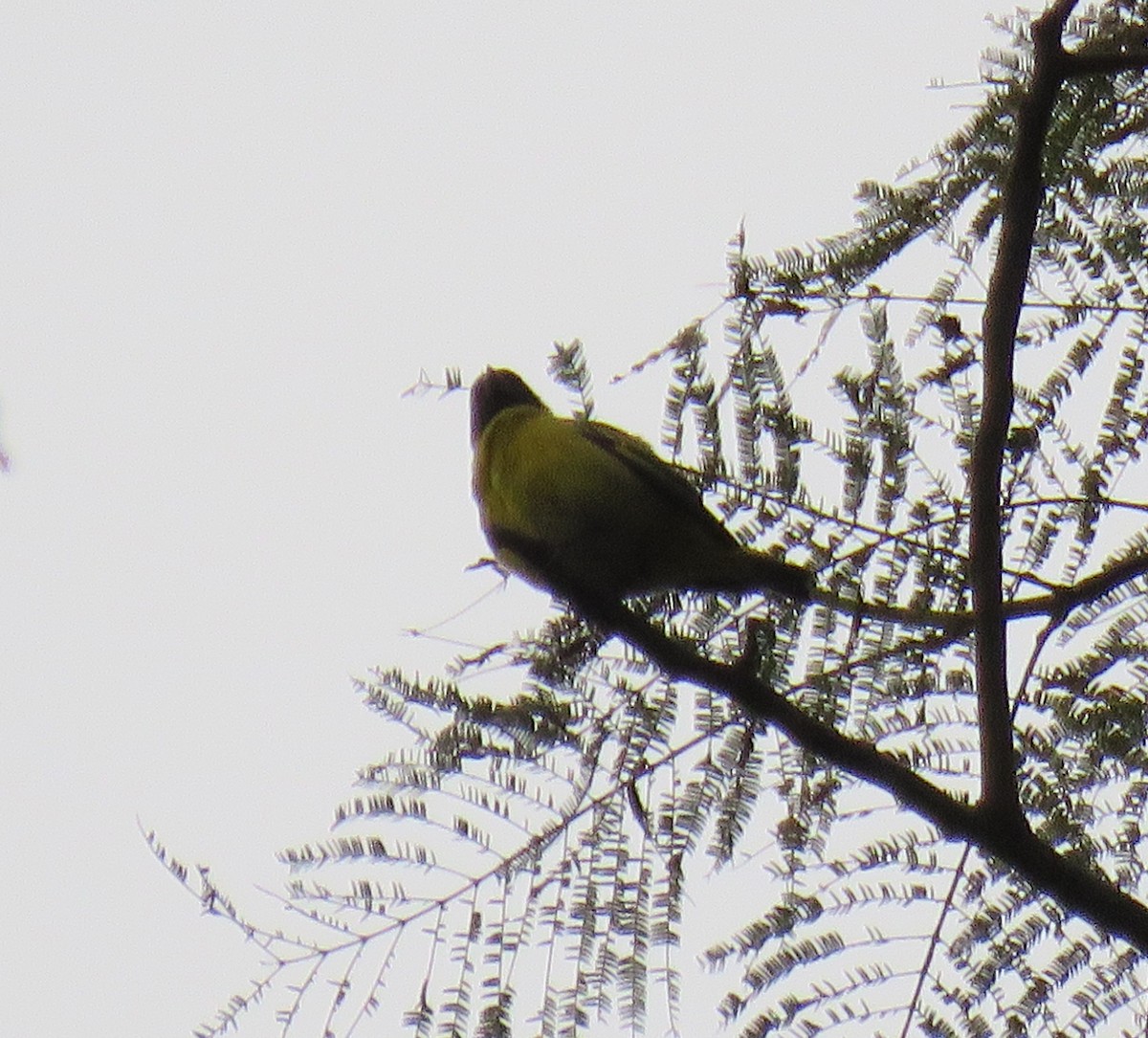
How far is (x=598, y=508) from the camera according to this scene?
12.6 feet

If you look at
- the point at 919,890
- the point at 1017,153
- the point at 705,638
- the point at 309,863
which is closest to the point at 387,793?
the point at 309,863

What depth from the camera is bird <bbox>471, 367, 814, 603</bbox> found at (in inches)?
128

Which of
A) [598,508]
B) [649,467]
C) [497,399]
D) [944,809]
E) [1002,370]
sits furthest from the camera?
[497,399]

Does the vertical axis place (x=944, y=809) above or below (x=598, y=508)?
below

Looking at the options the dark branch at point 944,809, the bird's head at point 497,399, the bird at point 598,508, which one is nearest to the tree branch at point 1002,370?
the dark branch at point 944,809

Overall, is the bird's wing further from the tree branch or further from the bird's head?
the tree branch

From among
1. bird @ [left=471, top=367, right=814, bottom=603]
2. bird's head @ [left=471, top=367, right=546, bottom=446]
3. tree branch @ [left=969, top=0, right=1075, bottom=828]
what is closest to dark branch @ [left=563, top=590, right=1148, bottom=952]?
tree branch @ [left=969, top=0, right=1075, bottom=828]

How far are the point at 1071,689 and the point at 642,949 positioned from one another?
0.87m

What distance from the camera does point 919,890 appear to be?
105 inches

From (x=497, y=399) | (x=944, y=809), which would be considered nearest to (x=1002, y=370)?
(x=944, y=809)

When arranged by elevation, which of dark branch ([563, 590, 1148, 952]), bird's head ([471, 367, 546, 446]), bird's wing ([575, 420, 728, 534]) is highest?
bird's head ([471, 367, 546, 446])

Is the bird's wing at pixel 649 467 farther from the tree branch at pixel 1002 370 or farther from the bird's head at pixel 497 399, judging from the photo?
the tree branch at pixel 1002 370

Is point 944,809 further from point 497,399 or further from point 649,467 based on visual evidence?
point 497,399

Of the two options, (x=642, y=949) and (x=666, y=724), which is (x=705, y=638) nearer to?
(x=666, y=724)
